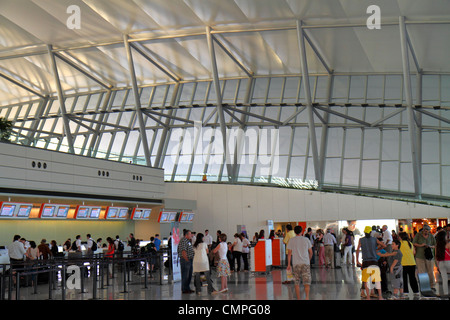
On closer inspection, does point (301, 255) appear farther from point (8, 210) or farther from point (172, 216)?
point (172, 216)

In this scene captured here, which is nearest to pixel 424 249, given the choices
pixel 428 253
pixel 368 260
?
pixel 428 253

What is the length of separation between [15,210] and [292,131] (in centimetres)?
2107

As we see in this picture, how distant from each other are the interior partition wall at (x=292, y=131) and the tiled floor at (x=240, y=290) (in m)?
11.6

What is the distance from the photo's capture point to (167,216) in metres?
29.4

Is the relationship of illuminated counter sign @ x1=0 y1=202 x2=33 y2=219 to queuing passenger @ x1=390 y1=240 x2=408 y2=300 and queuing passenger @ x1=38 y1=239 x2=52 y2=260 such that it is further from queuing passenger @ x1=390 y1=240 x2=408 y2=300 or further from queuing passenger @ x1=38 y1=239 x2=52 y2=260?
queuing passenger @ x1=390 y1=240 x2=408 y2=300

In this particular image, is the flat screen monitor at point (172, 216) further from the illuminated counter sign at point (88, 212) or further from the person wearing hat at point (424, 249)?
the person wearing hat at point (424, 249)

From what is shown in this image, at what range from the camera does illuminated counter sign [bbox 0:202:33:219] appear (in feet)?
63.0

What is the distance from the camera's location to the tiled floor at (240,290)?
12266mm

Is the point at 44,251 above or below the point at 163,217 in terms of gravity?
below

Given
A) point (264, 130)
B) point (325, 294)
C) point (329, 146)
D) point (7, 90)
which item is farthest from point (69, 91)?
point (325, 294)

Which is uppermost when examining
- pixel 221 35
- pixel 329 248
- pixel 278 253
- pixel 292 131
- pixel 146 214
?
pixel 221 35

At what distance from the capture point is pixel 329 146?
3494 centimetres

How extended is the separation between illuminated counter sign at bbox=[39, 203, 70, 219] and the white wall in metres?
12.2

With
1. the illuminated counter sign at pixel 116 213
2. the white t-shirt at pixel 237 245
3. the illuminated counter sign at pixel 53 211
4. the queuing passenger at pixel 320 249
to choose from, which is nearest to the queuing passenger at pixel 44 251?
the illuminated counter sign at pixel 53 211
